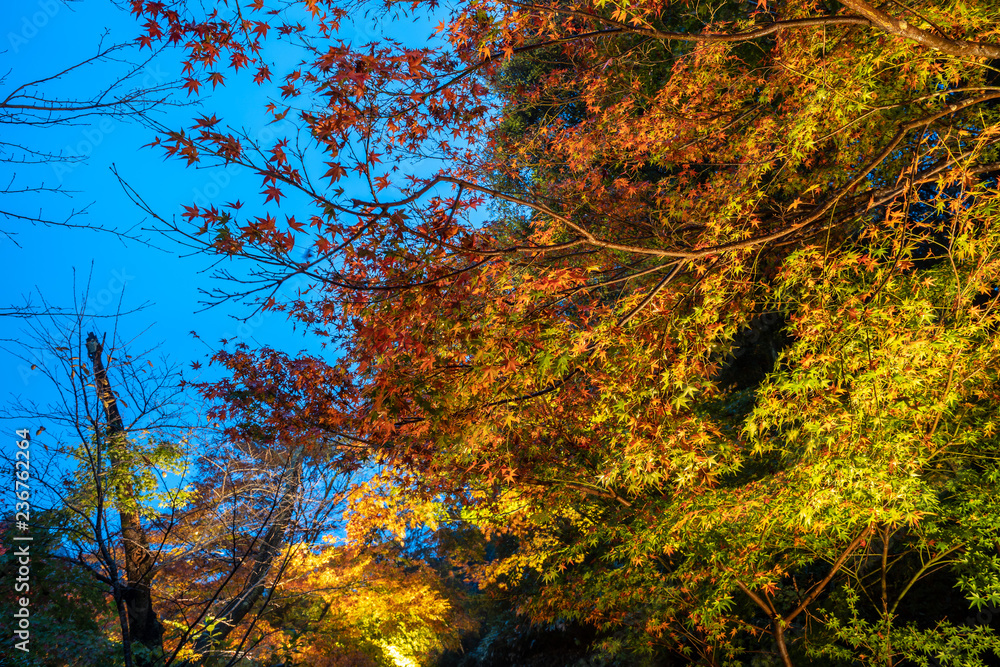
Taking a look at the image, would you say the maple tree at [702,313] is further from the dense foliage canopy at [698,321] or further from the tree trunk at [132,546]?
the tree trunk at [132,546]

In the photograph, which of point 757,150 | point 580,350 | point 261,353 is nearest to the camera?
point 580,350

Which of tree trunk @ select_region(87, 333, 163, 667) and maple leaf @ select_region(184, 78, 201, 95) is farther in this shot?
tree trunk @ select_region(87, 333, 163, 667)

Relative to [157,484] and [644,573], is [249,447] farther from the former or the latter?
[644,573]

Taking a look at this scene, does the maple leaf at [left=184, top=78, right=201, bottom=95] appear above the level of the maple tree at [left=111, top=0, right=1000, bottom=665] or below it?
above

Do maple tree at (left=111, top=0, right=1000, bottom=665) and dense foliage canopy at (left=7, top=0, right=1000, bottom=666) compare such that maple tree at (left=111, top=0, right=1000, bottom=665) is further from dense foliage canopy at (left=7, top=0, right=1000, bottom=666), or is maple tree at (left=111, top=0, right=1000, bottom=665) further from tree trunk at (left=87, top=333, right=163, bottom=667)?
tree trunk at (left=87, top=333, right=163, bottom=667)

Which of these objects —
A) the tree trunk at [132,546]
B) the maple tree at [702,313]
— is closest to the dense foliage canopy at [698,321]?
the maple tree at [702,313]

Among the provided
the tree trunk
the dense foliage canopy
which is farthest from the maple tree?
the tree trunk

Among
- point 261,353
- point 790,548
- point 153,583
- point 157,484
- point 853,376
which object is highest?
point 261,353

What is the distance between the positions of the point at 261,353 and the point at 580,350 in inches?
142

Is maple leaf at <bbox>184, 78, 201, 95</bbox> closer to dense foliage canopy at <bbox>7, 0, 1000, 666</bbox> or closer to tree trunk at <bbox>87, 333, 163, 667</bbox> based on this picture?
dense foliage canopy at <bbox>7, 0, 1000, 666</bbox>

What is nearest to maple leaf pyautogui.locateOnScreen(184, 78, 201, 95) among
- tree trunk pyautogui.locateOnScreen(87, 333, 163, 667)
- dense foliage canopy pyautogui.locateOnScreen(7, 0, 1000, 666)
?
dense foliage canopy pyautogui.locateOnScreen(7, 0, 1000, 666)

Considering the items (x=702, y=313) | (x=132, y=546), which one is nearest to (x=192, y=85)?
(x=702, y=313)

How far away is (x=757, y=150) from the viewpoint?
455 centimetres

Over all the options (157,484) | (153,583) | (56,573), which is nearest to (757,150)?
(157,484)
